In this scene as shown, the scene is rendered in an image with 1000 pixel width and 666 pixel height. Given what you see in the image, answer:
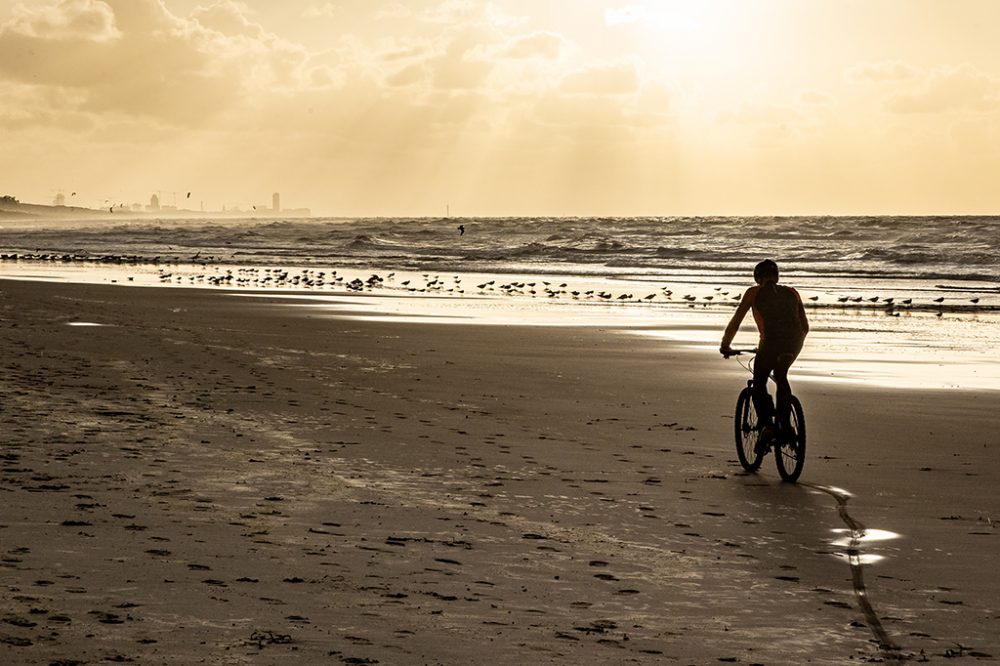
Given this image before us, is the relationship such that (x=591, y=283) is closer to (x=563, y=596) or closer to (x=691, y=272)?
(x=691, y=272)

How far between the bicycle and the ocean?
23.0ft

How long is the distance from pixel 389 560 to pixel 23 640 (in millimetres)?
2333

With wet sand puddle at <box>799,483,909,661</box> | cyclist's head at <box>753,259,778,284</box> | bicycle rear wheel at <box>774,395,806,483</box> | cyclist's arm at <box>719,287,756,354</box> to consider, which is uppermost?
cyclist's head at <box>753,259,778,284</box>

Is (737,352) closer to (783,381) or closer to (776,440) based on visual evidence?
(783,381)

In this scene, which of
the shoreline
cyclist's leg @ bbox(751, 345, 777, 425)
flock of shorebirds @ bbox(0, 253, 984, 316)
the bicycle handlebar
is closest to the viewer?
the bicycle handlebar

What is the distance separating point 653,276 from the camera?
52719 mm

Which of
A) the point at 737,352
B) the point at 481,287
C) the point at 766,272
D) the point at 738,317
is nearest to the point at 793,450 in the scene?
the point at 737,352

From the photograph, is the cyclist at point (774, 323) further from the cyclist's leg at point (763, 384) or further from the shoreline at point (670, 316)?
the shoreline at point (670, 316)

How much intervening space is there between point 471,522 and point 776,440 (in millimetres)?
3593

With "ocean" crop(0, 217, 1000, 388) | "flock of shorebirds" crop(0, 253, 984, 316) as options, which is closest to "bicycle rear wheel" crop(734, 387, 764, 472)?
"ocean" crop(0, 217, 1000, 388)

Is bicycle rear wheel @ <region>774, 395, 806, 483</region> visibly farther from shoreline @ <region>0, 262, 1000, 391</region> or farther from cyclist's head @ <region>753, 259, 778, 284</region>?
shoreline @ <region>0, 262, 1000, 391</region>

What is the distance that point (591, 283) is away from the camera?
4725cm

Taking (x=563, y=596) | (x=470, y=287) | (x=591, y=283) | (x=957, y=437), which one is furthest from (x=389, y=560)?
(x=591, y=283)

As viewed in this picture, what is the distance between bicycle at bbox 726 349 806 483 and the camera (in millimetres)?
10766
